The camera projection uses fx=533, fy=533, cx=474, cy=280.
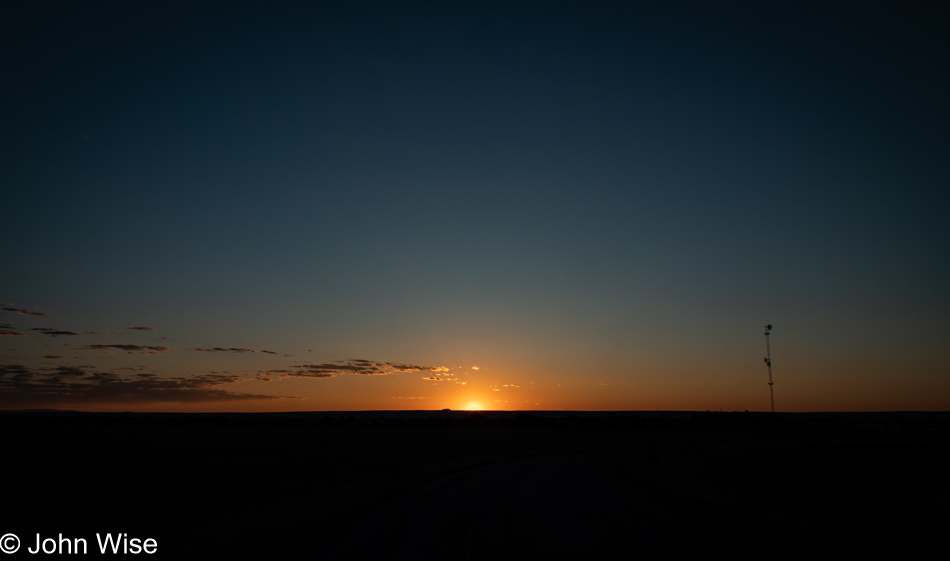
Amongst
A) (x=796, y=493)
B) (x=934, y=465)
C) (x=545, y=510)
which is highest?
(x=545, y=510)

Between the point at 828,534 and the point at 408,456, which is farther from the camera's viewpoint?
the point at 408,456

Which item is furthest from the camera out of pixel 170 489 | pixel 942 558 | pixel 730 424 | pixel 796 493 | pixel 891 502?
pixel 730 424

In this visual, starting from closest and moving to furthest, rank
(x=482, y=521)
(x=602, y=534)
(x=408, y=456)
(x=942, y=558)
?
(x=942, y=558) → (x=602, y=534) → (x=482, y=521) → (x=408, y=456)

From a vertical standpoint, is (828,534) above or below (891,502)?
above

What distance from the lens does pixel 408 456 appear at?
167ft

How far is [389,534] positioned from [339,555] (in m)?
2.27

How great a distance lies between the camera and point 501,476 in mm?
28109

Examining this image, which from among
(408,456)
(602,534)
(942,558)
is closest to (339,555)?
(602,534)

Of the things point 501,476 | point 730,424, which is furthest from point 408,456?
point 730,424

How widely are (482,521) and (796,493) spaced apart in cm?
1757

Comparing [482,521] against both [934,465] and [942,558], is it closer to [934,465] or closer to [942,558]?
[942,558]

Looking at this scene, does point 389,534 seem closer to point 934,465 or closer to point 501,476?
point 501,476

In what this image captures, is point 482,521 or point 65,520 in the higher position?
point 482,521

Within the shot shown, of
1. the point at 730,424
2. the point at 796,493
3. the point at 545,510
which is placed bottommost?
the point at 730,424
